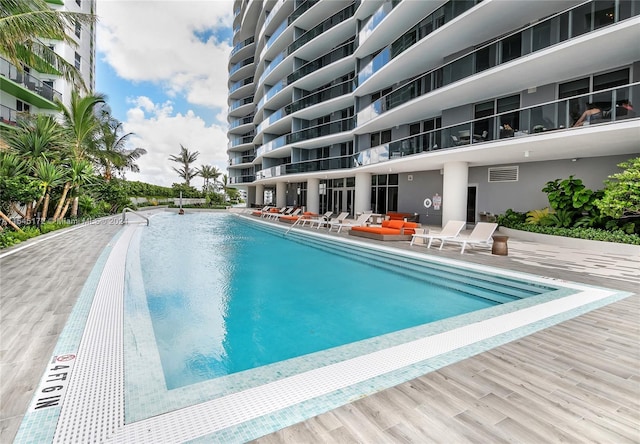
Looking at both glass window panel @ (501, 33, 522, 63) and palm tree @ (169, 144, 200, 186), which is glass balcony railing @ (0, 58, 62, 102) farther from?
palm tree @ (169, 144, 200, 186)

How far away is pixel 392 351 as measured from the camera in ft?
10.7

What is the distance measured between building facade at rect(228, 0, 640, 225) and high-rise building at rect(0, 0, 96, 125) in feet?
47.7

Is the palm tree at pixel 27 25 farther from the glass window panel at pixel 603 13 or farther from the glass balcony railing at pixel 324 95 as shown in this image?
the glass balcony railing at pixel 324 95

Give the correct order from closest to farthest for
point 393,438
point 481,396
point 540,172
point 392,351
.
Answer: point 393,438 < point 481,396 < point 392,351 < point 540,172

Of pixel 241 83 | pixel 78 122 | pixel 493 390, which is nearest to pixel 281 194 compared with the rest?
pixel 78 122

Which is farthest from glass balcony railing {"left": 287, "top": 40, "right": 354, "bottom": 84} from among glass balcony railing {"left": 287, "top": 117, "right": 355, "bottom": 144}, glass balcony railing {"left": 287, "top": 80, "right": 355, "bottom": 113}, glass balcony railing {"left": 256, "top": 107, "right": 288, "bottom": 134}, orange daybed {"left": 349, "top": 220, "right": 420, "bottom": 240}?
orange daybed {"left": 349, "top": 220, "right": 420, "bottom": 240}

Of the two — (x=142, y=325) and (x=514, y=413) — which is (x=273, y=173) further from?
(x=514, y=413)

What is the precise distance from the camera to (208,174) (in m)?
56.3

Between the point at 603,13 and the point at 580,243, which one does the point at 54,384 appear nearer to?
the point at 580,243

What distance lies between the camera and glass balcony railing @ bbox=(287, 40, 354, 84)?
22234 millimetres

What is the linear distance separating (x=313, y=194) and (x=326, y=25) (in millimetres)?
12516

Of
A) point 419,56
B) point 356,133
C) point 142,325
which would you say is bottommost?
point 142,325

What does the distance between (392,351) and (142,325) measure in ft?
10.6

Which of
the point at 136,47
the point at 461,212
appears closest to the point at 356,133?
the point at 461,212
